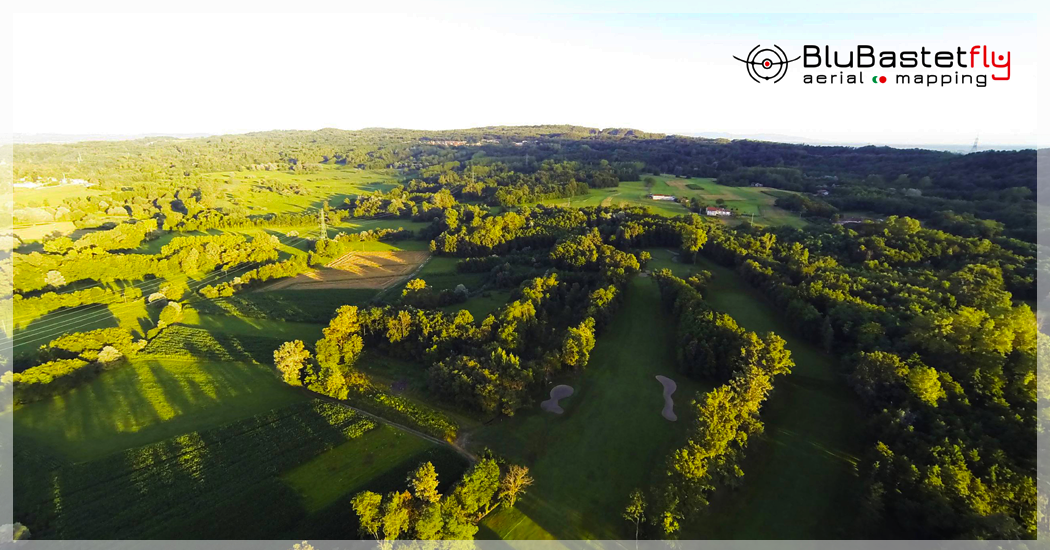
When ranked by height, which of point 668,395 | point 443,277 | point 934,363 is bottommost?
point 668,395

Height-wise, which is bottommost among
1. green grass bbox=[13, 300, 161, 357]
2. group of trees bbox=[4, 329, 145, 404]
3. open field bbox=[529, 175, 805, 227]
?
group of trees bbox=[4, 329, 145, 404]

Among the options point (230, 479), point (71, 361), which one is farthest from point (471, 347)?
point (71, 361)

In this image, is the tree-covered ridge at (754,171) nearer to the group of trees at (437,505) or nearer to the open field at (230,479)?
the group of trees at (437,505)

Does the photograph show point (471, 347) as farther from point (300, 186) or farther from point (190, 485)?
point (300, 186)

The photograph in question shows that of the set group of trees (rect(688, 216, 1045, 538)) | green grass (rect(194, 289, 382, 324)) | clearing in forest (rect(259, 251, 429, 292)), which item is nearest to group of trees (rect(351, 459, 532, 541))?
group of trees (rect(688, 216, 1045, 538))

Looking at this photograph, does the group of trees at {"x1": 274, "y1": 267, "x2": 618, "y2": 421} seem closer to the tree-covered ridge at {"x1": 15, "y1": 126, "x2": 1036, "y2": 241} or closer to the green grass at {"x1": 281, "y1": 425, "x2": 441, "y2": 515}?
the green grass at {"x1": 281, "y1": 425, "x2": 441, "y2": 515}

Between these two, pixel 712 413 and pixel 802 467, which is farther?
pixel 802 467
